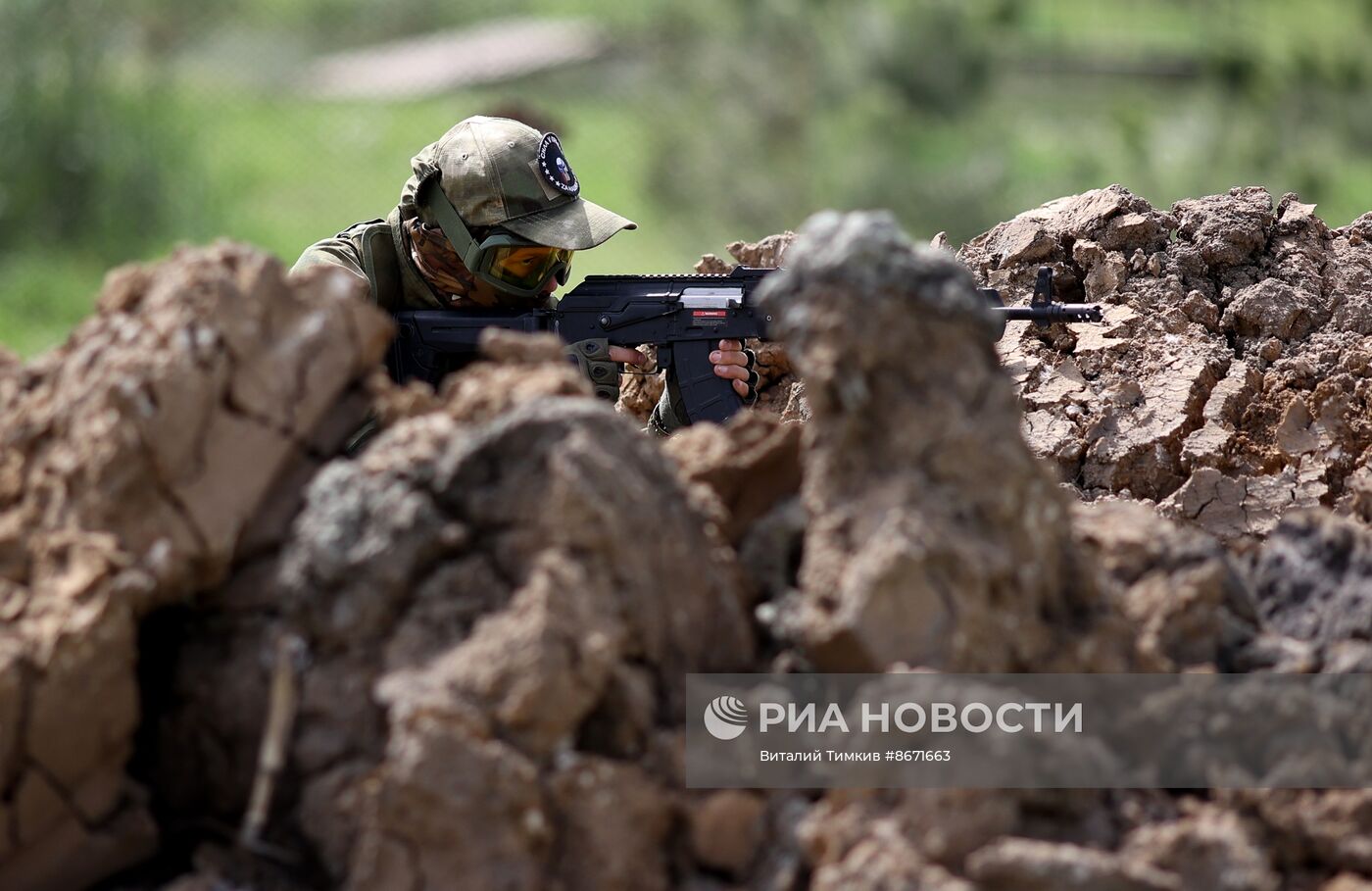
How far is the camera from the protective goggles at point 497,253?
429 cm

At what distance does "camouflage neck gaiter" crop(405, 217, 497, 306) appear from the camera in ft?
14.5

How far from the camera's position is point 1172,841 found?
1967 millimetres

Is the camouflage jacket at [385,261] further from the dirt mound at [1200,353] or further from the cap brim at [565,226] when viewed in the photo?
the dirt mound at [1200,353]

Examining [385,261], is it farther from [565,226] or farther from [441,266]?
[565,226]

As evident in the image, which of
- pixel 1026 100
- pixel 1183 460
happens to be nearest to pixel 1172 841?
A: pixel 1183 460

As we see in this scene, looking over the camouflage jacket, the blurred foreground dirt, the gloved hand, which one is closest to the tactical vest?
the camouflage jacket

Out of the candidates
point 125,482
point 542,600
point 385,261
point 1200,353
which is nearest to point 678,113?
point 385,261

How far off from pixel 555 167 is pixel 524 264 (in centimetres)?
27

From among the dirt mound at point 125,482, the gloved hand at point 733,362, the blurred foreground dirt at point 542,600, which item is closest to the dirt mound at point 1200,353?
the gloved hand at point 733,362

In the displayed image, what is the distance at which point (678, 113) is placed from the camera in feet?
49.0

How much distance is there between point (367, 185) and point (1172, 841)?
1206cm

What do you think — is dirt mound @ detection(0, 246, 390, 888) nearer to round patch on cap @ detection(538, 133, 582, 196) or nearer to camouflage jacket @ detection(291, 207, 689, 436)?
round patch on cap @ detection(538, 133, 582, 196)

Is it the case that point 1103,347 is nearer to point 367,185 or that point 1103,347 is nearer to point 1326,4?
point 367,185

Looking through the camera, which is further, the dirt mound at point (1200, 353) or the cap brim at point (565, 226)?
the cap brim at point (565, 226)
